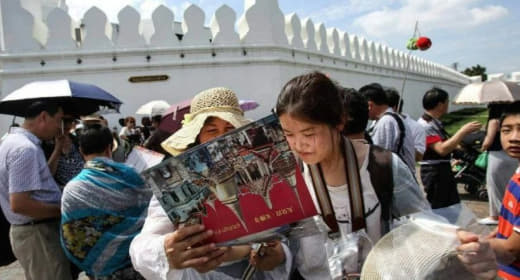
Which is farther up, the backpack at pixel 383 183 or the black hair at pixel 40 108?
the black hair at pixel 40 108

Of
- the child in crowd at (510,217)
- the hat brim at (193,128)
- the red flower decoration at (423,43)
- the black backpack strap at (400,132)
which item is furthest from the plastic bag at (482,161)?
the hat brim at (193,128)

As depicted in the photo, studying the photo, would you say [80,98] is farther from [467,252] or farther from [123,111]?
[123,111]

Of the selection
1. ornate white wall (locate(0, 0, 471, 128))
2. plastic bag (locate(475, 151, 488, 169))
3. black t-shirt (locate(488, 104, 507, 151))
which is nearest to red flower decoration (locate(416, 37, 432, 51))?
plastic bag (locate(475, 151, 488, 169))

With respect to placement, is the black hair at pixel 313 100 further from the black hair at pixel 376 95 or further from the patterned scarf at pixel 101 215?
the black hair at pixel 376 95

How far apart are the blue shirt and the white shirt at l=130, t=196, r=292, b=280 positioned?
5.11 feet

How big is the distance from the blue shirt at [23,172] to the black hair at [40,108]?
131 mm

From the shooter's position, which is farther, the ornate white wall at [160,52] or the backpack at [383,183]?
the ornate white wall at [160,52]

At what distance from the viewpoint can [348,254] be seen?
1174mm

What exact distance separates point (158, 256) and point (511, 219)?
157 cm

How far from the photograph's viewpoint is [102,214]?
2.24 metres

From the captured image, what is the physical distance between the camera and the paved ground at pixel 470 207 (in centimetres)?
398

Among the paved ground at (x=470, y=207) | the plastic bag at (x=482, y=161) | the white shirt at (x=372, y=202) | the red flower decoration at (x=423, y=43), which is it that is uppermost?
the red flower decoration at (x=423, y=43)

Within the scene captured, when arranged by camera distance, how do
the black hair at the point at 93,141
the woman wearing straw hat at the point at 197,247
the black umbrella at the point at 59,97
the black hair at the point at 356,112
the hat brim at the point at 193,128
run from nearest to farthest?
1. the woman wearing straw hat at the point at 197,247
2. the hat brim at the point at 193,128
3. the black hair at the point at 93,141
4. the black hair at the point at 356,112
5. the black umbrella at the point at 59,97

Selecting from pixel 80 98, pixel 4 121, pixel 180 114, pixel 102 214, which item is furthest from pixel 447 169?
pixel 4 121
